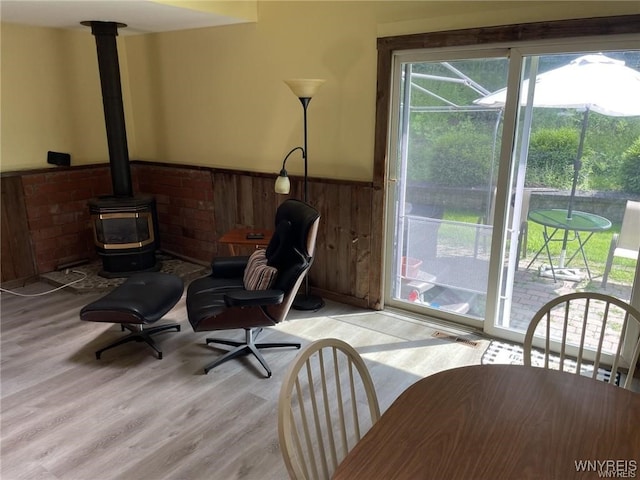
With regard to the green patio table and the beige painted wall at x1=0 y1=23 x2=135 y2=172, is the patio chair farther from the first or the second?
the beige painted wall at x1=0 y1=23 x2=135 y2=172

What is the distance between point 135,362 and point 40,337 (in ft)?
2.81

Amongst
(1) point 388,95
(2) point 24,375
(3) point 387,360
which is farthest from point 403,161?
(2) point 24,375

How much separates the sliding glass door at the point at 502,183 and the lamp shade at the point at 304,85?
22.1 inches

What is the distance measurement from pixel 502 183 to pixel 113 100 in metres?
3.25

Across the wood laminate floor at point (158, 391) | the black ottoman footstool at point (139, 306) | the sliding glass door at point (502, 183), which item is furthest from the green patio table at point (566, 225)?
the black ottoman footstool at point (139, 306)

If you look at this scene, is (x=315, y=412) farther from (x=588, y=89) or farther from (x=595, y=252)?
(x=588, y=89)

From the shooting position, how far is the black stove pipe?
3.85 meters

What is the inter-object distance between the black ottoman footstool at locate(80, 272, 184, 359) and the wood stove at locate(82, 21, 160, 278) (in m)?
1.05

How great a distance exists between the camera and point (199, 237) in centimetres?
473

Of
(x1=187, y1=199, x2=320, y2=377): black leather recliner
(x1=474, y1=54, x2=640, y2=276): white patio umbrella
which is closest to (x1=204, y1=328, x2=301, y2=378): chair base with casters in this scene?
(x1=187, y1=199, x2=320, y2=377): black leather recliner

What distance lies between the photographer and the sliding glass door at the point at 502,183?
270cm

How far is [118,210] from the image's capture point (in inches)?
161

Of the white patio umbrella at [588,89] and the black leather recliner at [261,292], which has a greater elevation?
the white patio umbrella at [588,89]
